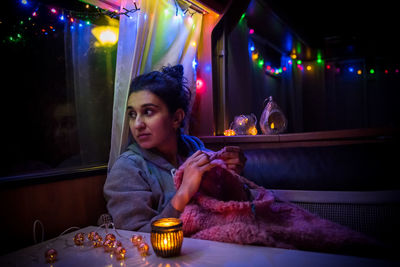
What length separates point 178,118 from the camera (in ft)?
4.98

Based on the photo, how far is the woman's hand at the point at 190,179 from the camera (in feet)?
3.53

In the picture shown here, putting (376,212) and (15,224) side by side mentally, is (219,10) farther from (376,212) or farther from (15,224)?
(15,224)

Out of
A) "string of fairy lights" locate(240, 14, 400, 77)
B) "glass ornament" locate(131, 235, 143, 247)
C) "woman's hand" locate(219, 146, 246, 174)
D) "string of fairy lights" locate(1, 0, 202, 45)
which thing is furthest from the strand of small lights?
"string of fairy lights" locate(240, 14, 400, 77)

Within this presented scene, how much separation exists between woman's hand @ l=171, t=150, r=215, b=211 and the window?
2.13 feet

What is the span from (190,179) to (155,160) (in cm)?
32

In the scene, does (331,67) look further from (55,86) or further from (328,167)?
(55,86)

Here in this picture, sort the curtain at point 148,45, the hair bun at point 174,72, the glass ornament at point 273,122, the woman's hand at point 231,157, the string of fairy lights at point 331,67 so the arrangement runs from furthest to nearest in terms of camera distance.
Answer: the string of fairy lights at point 331,67, the glass ornament at point 273,122, the hair bun at point 174,72, the curtain at point 148,45, the woman's hand at point 231,157

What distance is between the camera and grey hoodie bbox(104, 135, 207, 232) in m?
1.12

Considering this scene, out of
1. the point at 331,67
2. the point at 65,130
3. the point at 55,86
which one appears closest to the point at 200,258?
the point at 65,130

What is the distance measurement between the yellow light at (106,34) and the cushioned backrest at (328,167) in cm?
100

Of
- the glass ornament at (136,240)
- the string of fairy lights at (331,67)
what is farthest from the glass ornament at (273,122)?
the string of fairy lights at (331,67)

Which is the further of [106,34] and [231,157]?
[106,34]

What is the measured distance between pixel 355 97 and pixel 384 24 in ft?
4.96

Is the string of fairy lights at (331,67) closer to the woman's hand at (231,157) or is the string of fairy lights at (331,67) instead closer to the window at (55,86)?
the window at (55,86)
